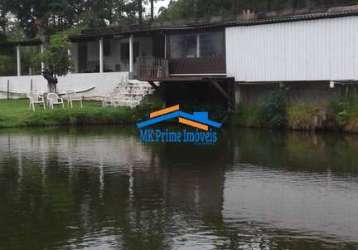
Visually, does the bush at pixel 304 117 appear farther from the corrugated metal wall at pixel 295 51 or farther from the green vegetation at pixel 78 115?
the green vegetation at pixel 78 115

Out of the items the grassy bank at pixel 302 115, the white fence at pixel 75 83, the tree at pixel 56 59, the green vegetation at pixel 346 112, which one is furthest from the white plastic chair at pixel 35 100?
the green vegetation at pixel 346 112

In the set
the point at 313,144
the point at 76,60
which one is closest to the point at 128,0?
the point at 76,60

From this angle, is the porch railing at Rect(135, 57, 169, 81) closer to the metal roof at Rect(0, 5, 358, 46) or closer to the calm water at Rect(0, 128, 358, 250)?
the metal roof at Rect(0, 5, 358, 46)

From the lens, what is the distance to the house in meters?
31.4

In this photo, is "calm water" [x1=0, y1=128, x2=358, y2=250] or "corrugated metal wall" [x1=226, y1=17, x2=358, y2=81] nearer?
"calm water" [x1=0, y1=128, x2=358, y2=250]

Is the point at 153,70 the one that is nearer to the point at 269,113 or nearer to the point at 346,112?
the point at 269,113

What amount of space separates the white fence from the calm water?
1654 centimetres

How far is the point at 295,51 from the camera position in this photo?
3278 centimetres

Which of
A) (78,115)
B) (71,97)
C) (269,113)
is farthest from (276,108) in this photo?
(71,97)

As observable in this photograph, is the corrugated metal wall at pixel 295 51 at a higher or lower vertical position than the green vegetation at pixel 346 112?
higher

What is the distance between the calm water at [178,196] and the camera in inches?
456

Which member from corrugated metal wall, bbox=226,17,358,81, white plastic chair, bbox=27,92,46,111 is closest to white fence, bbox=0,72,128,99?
white plastic chair, bbox=27,92,46,111

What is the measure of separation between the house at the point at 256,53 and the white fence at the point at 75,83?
16 centimetres

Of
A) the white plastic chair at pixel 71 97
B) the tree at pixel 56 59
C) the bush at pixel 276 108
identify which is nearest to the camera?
the bush at pixel 276 108
